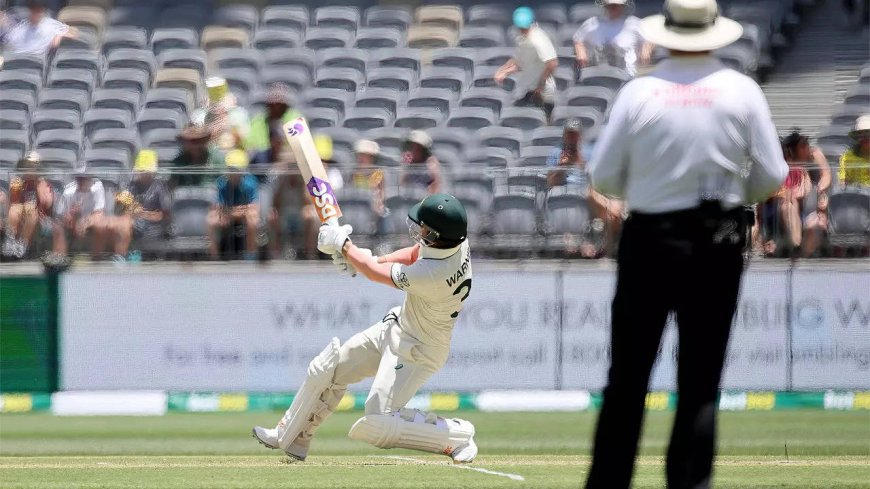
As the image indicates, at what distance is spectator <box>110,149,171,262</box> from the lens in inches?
606

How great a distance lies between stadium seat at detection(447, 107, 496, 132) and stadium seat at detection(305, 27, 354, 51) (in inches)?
108

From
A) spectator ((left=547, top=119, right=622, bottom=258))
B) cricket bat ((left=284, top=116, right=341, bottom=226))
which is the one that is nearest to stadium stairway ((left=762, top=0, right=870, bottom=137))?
spectator ((left=547, top=119, right=622, bottom=258))

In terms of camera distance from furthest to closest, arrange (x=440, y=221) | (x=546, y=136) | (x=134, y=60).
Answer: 1. (x=134, y=60)
2. (x=546, y=136)
3. (x=440, y=221)

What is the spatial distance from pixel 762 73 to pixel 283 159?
7564mm

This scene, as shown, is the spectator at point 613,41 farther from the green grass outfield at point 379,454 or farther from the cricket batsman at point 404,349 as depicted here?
the cricket batsman at point 404,349

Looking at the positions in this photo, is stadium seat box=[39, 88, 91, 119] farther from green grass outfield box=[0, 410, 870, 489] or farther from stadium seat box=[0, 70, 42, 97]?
green grass outfield box=[0, 410, 870, 489]

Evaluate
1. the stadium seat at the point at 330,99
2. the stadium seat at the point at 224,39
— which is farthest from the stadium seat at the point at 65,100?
the stadium seat at the point at 330,99

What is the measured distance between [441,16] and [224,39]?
3.12 metres

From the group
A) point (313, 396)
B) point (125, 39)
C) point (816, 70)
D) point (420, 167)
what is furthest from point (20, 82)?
point (313, 396)

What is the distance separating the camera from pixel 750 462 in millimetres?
10164

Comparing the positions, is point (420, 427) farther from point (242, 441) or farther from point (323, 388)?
point (242, 441)

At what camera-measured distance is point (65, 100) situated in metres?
19.9

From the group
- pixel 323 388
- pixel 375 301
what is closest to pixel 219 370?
pixel 375 301

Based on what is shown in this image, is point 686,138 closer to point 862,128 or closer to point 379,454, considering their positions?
point 379,454
